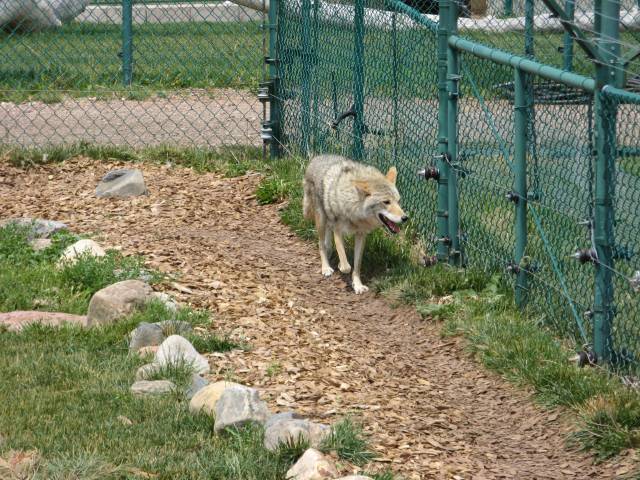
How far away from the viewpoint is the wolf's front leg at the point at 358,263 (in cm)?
730

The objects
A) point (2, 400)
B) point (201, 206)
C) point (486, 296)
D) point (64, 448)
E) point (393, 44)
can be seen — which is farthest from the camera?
point (201, 206)

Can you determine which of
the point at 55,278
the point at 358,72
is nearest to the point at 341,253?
the point at 358,72

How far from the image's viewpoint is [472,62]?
286 inches

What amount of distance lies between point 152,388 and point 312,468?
121 cm

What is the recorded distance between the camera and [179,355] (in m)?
5.32

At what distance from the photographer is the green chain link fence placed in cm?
520

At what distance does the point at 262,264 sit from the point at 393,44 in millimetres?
1803

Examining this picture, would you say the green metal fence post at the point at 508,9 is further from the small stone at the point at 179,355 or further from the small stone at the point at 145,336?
the small stone at the point at 179,355

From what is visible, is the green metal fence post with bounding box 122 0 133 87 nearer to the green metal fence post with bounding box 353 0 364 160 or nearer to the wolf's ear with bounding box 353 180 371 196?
the green metal fence post with bounding box 353 0 364 160

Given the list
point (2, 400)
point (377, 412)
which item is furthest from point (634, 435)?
point (2, 400)

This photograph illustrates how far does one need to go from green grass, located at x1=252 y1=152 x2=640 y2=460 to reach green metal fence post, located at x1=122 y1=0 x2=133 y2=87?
15.3 feet

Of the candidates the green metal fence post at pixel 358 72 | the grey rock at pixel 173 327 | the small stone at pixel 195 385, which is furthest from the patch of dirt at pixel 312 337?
the green metal fence post at pixel 358 72

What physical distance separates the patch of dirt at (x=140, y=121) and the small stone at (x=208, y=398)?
19.2 ft

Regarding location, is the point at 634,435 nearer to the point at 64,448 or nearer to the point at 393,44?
the point at 64,448
